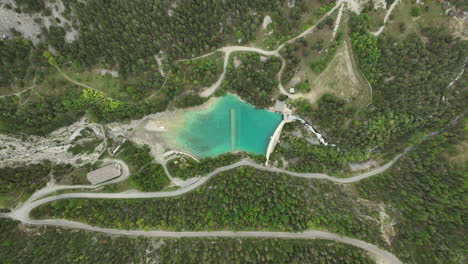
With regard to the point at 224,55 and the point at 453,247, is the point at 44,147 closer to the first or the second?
the point at 224,55

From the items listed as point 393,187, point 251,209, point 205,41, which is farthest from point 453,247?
point 205,41

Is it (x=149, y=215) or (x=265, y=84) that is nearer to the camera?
(x=149, y=215)

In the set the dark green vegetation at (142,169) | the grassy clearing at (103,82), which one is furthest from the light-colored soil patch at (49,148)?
the grassy clearing at (103,82)

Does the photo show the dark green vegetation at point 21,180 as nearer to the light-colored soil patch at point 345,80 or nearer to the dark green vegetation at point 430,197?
the light-colored soil patch at point 345,80

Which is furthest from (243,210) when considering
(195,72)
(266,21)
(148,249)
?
(266,21)

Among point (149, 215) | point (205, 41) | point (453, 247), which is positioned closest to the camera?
point (453, 247)

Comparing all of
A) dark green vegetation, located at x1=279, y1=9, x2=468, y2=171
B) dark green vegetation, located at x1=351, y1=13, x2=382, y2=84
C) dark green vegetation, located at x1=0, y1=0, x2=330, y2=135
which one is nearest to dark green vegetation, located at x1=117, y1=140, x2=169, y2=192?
dark green vegetation, located at x1=0, y1=0, x2=330, y2=135

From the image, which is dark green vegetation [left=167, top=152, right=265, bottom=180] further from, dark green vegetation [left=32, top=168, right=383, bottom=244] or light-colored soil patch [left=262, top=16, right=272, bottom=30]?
light-colored soil patch [left=262, top=16, right=272, bottom=30]
